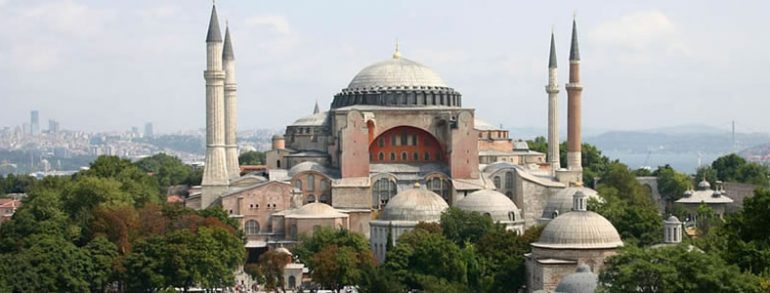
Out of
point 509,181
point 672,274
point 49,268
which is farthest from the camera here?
point 509,181

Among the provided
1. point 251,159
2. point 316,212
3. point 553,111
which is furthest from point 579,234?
point 251,159

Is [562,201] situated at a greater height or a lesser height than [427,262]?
greater

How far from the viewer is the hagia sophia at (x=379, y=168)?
177 ft

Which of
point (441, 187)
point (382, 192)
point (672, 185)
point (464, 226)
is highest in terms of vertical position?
point (441, 187)

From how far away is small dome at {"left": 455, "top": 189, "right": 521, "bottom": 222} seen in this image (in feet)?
174

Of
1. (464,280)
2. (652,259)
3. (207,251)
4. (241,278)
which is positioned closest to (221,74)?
(241,278)

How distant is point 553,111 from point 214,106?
16.3m

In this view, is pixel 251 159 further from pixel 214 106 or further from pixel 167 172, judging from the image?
pixel 214 106

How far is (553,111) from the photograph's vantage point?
223ft

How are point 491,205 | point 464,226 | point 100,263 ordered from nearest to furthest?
point 100,263 < point 464,226 < point 491,205

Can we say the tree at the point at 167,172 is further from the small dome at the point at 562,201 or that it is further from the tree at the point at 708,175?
the small dome at the point at 562,201

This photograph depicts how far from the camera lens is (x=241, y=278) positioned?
52.2 meters

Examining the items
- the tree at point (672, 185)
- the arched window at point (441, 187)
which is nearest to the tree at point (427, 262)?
the arched window at point (441, 187)

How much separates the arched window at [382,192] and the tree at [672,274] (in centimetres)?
2419
